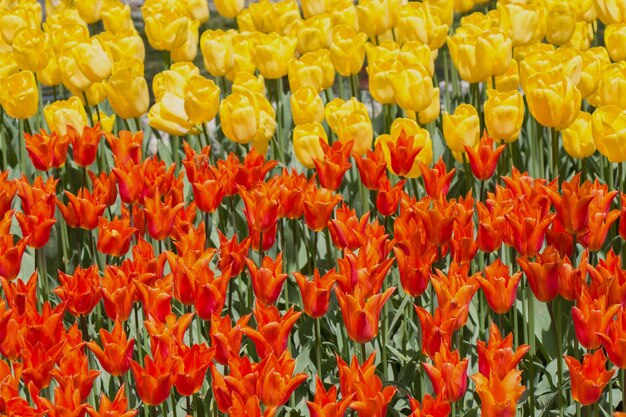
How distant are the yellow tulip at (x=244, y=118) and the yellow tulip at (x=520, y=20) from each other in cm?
124

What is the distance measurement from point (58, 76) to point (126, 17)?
0.63 m

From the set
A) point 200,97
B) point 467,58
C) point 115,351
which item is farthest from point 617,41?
point 115,351

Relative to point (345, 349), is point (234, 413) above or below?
above

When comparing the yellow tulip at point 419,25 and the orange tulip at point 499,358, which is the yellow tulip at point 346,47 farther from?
the orange tulip at point 499,358

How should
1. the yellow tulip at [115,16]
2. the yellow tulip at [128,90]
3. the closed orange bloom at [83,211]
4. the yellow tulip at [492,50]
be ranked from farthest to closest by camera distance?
1. the yellow tulip at [115,16]
2. the yellow tulip at [128,90]
3. the yellow tulip at [492,50]
4. the closed orange bloom at [83,211]

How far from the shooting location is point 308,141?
4172mm

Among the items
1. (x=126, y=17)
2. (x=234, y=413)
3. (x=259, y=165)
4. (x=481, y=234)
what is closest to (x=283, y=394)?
(x=234, y=413)

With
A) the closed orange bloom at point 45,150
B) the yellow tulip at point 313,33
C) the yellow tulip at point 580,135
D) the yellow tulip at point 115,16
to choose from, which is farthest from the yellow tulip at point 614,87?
the yellow tulip at point 115,16

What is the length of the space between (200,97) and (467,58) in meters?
1.05

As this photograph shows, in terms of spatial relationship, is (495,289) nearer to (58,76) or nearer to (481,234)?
(481,234)

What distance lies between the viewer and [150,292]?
114 inches

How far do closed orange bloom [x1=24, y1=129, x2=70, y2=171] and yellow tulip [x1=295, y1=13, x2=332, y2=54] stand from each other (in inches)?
63.0

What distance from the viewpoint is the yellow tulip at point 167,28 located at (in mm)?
5180

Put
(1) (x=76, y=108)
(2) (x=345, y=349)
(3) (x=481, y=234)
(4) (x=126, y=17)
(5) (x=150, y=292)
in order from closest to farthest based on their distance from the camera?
1. (5) (x=150, y=292)
2. (3) (x=481, y=234)
3. (2) (x=345, y=349)
4. (1) (x=76, y=108)
5. (4) (x=126, y=17)
